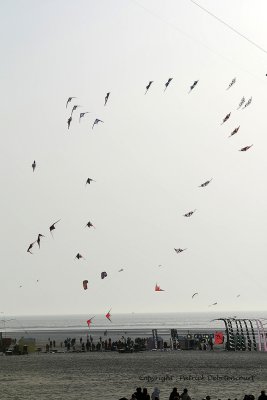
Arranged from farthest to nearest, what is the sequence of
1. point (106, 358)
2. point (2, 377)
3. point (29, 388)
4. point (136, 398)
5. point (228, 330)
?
point (228, 330)
point (106, 358)
point (2, 377)
point (29, 388)
point (136, 398)

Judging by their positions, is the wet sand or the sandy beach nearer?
the wet sand

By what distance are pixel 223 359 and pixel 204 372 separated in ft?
32.5

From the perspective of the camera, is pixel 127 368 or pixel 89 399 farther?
pixel 127 368

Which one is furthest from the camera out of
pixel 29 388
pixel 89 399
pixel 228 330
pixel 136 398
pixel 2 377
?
pixel 228 330

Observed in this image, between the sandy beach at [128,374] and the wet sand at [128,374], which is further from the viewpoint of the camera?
the sandy beach at [128,374]

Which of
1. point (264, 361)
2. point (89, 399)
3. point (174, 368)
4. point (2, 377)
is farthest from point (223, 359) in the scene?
point (89, 399)

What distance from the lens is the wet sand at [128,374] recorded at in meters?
34.8

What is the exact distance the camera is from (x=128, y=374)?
4291cm

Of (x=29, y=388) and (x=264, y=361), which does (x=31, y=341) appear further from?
(x=29, y=388)

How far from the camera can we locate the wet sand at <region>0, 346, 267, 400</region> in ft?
114

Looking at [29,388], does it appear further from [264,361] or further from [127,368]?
[264,361]

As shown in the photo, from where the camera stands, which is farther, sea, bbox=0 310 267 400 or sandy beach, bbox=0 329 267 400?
sandy beach, bbox=0 329 267 400

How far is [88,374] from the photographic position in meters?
43.2

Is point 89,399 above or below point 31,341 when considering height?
below
